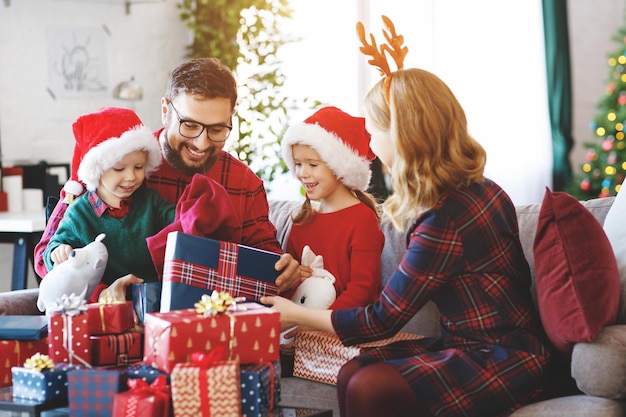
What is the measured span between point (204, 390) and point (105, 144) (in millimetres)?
981

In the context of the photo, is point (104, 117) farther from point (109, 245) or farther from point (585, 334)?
point (585, 334)

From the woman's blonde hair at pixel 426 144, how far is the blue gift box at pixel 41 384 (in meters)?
0.92

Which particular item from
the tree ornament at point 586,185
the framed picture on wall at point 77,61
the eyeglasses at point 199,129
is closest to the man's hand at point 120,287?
the eyeglasses at point 199,129

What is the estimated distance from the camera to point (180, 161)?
2711 millimetres

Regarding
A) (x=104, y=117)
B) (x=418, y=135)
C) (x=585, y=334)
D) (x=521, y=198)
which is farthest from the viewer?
(x=521, y=198)

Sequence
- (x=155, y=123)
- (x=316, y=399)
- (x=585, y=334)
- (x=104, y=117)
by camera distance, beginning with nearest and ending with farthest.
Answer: (x=585, y=334) < (x=316, y=399) < (x=104, y=117) < (x=155, y=123)

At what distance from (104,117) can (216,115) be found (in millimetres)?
336

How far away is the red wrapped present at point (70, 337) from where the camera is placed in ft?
6.62

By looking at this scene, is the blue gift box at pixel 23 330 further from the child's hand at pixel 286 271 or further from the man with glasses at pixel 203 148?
the child's hand at pixel 286 271

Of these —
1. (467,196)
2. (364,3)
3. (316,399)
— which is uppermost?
(364,3)

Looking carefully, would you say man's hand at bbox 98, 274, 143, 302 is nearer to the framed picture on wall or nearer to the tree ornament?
the framed picture on wall

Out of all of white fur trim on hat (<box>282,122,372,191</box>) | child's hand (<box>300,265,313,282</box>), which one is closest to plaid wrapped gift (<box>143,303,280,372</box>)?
child's hand (<box>300,265,313,282</box>)

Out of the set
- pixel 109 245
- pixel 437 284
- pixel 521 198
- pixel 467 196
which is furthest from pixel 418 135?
pixel 521 198

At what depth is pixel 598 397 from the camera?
2035mm
